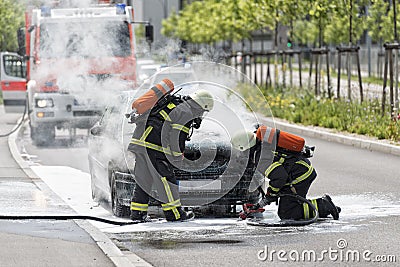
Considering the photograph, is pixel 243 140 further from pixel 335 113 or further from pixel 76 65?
pixel 335 113

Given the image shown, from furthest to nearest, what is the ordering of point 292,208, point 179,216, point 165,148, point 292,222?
point 165,148 → point 179,216 → point 292,208 → point 292,222

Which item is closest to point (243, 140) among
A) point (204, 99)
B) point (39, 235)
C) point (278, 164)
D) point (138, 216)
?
point (278, 164)

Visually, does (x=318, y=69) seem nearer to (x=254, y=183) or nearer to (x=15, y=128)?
(x=15, y=128)

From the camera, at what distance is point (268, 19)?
3600cm

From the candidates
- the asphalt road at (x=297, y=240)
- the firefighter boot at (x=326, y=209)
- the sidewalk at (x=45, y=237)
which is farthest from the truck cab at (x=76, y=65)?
the firefighter boot at (x=326, y=209)

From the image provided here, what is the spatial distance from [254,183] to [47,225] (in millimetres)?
2237

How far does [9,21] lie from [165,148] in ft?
83.7

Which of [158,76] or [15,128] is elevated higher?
[158,76]

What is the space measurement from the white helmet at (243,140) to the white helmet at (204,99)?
0.42 meters

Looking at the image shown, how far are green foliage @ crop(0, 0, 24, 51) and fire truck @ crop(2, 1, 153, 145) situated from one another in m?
7.47

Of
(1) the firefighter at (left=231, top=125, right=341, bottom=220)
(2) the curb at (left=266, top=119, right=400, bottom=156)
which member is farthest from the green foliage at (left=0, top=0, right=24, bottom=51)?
(1) the firefighter at (left=231, top=125, right=341, bottom=220)

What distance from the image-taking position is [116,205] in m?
11.4

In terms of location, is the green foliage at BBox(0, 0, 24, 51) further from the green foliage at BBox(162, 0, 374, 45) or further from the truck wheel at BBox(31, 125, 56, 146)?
the truck wheel at BBox(31, 125, 56, 146)

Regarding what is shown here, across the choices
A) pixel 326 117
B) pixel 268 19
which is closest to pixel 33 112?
pixel 326 117
